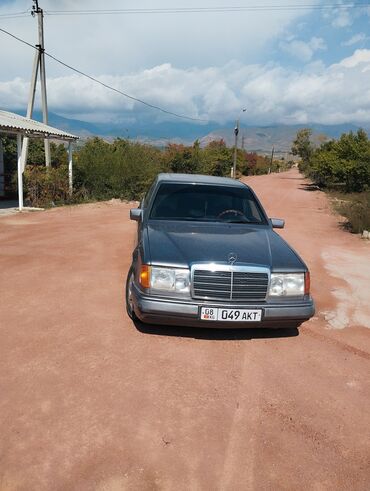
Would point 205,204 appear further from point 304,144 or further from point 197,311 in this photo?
point 304,144

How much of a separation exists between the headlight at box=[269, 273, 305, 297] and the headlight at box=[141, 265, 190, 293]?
2.71ft

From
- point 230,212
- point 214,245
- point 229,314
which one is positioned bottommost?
point 229,314

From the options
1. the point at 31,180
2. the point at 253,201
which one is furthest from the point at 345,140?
the point at 253,201

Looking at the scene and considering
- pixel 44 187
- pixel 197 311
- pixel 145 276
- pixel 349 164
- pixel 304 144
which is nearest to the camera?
pixel 197 311

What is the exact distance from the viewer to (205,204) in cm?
521

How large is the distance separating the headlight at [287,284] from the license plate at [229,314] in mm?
275

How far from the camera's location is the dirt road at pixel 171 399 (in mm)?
2465

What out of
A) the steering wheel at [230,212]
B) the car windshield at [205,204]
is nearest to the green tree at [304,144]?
the car windshield at [205,204]

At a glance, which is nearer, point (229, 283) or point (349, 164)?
point (229, 283)

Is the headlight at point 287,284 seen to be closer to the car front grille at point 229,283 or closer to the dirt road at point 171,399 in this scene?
the car front grille at point 229,283

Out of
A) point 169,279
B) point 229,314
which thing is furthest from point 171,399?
point 169,279

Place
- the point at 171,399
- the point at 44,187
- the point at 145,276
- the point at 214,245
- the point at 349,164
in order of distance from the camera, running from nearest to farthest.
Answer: the point at 171,399 < the point at 145,276 < the point at 214,245 < the point at 44,187 < the point at 349,164

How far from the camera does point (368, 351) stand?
4211 mm

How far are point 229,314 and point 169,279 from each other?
2.11ft
